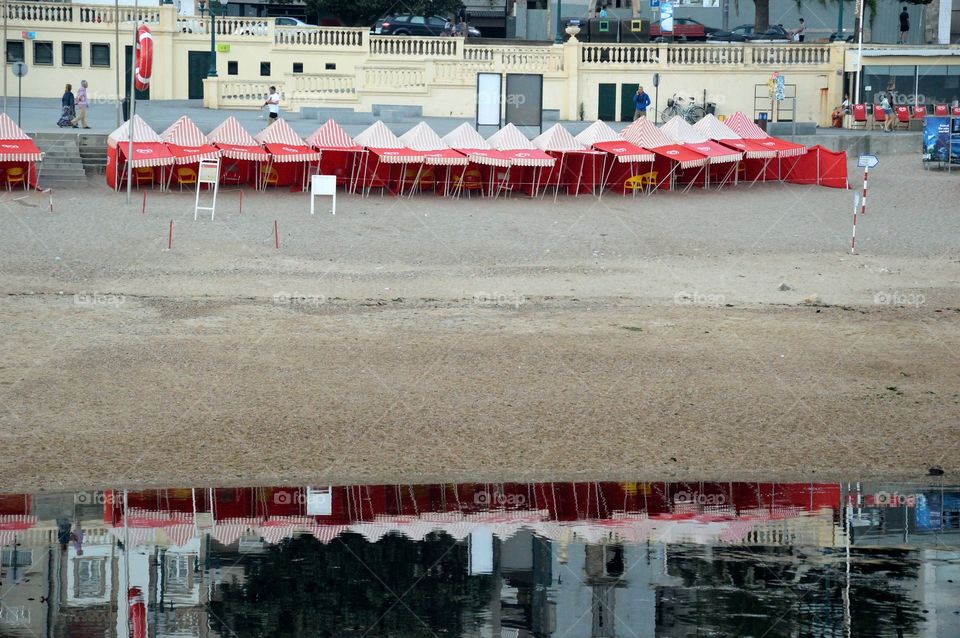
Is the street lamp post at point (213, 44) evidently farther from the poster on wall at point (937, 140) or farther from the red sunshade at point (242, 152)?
the poster on wall at point (937, 140)

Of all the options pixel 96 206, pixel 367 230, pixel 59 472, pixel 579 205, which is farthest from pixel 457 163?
pixel 59 472

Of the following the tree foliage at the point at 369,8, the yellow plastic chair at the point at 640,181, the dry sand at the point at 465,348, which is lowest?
the dry sand at the point at 465,348

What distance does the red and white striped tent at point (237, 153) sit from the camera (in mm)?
33125

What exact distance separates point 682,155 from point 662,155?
1.59ft

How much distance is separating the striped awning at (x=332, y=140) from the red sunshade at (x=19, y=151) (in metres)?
6.25

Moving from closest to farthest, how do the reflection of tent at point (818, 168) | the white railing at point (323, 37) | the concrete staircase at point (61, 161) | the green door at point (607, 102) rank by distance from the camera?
the concrete staircase at point (61, 161) → the reflection of tent at point (818, 168) → the green door at point (607, 102) → the white railing at point (323, 37)

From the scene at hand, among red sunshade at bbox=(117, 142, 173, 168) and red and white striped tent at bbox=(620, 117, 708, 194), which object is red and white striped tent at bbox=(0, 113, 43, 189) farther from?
red and white striped tent at bbox=(620, 117, 708, 194)

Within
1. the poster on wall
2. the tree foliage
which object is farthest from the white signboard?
the tree foliage

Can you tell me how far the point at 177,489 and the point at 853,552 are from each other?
18.7 ft

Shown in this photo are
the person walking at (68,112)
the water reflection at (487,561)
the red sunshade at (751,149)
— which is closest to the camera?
the water reflection at (487,561)

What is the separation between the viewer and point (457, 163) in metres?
33.5

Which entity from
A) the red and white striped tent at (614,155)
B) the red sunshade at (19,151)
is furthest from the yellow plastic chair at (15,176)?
the red and white striped tent at (614,155)

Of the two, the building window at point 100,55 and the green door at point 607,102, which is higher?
the building window at point 100,55

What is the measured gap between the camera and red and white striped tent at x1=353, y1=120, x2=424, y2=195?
3366 cm
